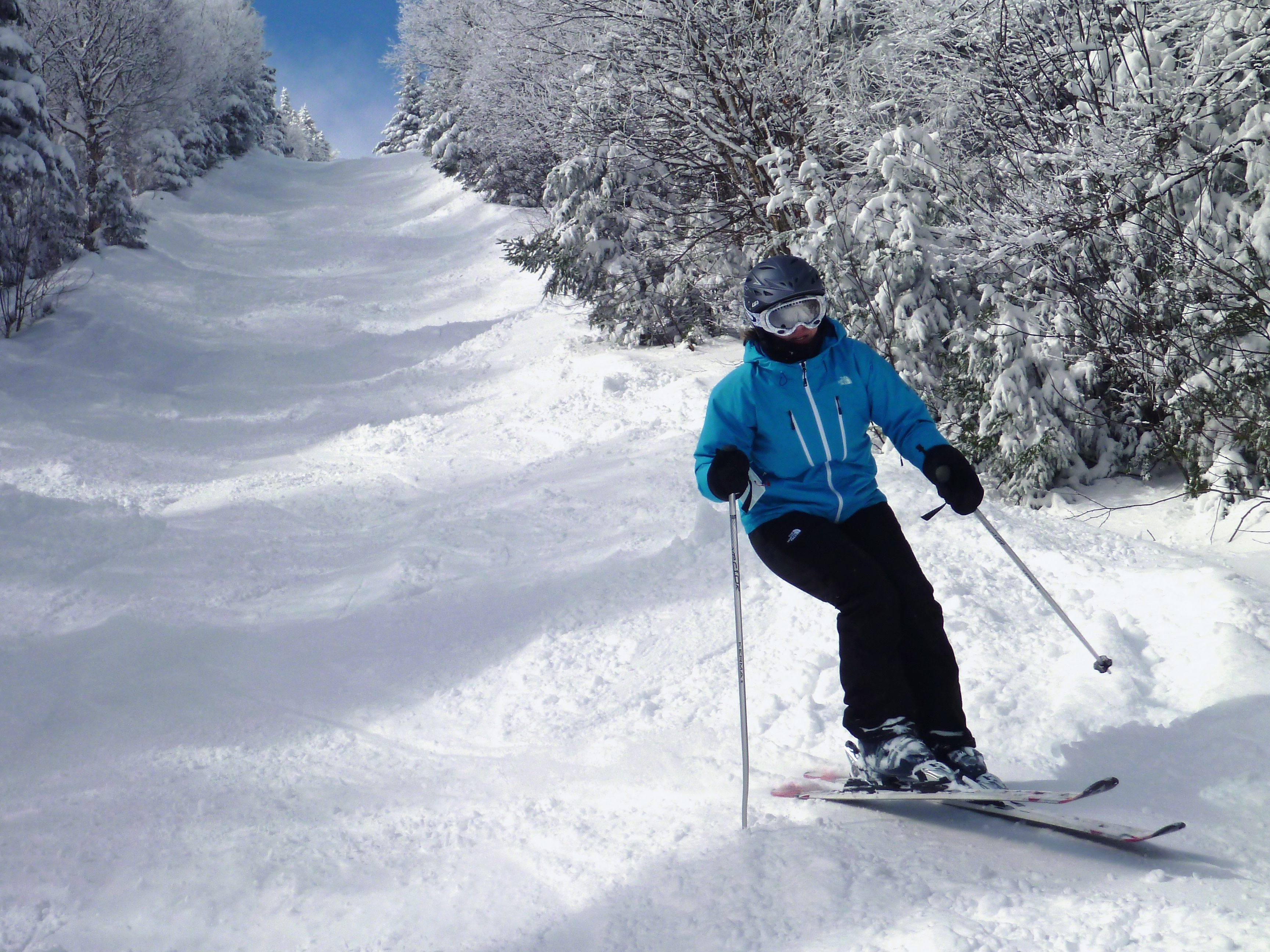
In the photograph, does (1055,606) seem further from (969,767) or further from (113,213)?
(113,213)

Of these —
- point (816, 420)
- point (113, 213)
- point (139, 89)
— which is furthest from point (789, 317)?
point (139, 89)

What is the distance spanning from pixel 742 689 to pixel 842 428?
1027 millimetres

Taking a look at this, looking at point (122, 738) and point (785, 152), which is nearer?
point (122, 738)

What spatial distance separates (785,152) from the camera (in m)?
8.78

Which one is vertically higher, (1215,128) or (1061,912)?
(1215,128)

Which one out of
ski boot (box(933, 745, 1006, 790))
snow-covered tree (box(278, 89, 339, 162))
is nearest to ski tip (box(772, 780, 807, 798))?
ski boot (box(933, 745, 1006, 790))

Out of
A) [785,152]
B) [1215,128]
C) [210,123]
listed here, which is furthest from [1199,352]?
[210,123]

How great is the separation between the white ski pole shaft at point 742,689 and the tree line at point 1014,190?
4.19 meters

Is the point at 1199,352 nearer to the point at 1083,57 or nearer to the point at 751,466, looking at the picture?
the point at 1083,57

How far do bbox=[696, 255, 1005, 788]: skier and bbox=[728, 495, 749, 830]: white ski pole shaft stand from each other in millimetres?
85

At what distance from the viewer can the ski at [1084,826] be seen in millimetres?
2492

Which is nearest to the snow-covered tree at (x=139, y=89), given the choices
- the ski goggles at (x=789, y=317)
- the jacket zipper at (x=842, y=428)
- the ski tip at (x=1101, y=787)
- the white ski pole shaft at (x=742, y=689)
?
the ski goggles at (x=789, y=317)

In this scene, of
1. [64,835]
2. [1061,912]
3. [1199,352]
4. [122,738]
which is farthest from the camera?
[1199,352]

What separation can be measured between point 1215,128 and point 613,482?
5028 millimetres
